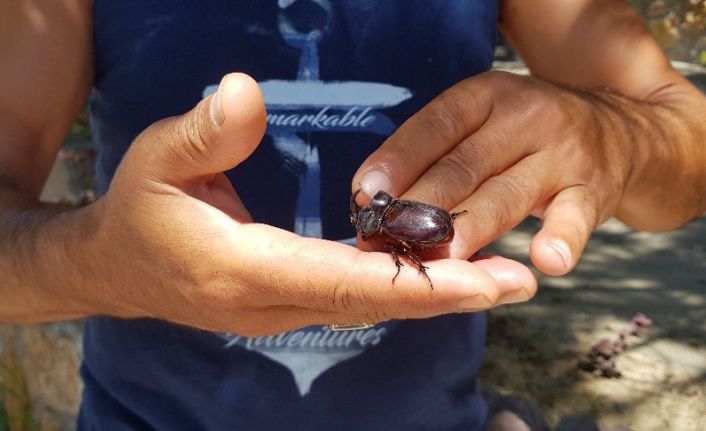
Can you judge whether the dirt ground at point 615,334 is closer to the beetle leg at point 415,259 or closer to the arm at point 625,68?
the arm at point 625,68

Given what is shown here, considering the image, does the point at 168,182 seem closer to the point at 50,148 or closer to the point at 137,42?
the point at 137,42

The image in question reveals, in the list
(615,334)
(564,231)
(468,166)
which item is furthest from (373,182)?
(615,334)

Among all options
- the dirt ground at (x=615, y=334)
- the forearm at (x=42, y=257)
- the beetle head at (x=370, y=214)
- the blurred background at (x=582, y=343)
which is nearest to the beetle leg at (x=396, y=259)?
the beetle head at (x=370, y=214)

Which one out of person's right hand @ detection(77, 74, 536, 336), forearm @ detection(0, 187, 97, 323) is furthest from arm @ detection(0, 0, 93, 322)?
person's right hand @ detection(77, 74, 536, 336)

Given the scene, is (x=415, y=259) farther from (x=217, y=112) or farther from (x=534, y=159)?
(x=217, y=112)

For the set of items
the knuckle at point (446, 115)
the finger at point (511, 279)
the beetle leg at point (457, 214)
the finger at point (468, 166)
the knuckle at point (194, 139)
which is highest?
the knuckle at point (194, 139)

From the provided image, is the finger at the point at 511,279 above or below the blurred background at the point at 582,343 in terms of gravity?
above

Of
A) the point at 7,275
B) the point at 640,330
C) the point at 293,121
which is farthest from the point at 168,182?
the point at 640,330
